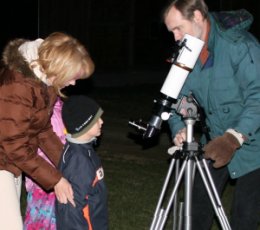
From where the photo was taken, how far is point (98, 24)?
72.6 ft

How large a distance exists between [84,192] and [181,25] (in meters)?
1.18

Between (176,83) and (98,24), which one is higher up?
(176,83)

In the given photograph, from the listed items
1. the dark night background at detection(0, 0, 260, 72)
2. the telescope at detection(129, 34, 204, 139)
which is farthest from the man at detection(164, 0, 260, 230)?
the dark night background at detection(0, 0, 260, 72)

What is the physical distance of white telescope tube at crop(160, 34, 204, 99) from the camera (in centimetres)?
432

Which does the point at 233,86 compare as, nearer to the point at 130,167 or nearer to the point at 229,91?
the point at 229,91

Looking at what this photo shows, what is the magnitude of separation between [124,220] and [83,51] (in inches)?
111

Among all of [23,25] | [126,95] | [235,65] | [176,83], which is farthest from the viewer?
[23,25]

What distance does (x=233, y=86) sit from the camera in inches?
185

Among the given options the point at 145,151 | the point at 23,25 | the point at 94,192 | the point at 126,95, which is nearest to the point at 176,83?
the point at 94,192

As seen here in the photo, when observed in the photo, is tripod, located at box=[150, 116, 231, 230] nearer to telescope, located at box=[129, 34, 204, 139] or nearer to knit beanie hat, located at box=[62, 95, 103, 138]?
telescope, located at box=[129, 34, 204, 139]

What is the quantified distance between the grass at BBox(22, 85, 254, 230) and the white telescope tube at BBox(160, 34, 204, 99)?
2.68 meters

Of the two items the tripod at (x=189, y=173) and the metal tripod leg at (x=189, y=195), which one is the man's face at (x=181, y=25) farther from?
the metal tripod leg at (x=189, y=195)

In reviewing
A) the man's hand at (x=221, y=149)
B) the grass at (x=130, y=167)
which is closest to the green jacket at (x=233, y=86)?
the man's hand at (x=221, y=149)

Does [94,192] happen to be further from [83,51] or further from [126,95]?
[126,95]
